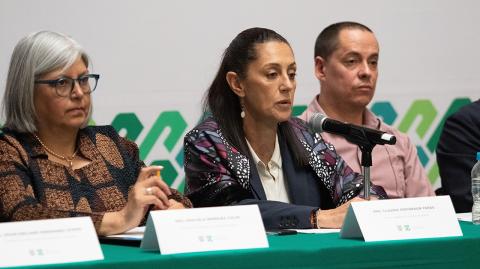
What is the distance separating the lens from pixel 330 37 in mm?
4543

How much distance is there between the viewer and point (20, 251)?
2.23m

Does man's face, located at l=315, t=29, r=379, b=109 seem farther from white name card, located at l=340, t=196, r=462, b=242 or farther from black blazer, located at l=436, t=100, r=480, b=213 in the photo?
white name card, located at l=340, t=196, r=462, b=242

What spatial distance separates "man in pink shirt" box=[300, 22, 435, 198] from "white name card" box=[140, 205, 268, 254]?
1917mm

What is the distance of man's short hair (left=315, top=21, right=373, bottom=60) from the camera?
14.9 feet

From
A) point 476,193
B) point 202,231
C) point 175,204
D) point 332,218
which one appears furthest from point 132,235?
point 476,193

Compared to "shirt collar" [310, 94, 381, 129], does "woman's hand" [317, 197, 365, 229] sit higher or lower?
higher

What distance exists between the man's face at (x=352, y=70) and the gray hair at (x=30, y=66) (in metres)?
1.71

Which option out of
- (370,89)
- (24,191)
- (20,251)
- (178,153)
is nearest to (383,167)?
(370,89)

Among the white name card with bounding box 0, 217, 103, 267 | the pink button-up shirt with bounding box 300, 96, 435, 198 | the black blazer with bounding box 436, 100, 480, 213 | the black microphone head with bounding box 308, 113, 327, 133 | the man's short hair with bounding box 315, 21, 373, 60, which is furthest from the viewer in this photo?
the man's short hair with bounding box 315, 21, 373, 60

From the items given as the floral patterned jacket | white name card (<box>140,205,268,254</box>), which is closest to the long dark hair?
the floral patterned jacket

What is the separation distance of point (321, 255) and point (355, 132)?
0.58 metres

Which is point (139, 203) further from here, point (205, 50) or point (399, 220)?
point (205, 50)

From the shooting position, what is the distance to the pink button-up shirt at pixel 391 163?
4.29 metres

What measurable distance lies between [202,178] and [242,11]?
1250 millimetres
